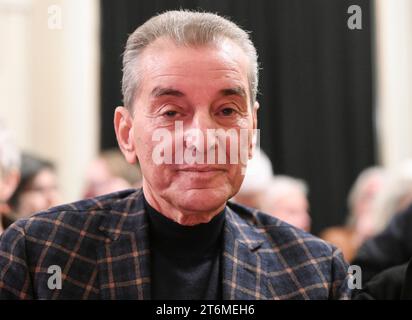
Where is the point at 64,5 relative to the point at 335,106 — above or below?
above

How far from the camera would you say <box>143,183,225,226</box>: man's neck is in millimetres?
1373

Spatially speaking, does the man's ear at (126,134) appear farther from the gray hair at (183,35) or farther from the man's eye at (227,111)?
the man's eye at (227,111)

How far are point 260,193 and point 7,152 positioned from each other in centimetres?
75

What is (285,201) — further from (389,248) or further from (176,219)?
(176,219)

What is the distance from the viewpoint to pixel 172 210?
1.40 meters

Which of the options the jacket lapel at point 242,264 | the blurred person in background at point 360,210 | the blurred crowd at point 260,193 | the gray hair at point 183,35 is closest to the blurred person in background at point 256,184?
the blurred crowd at point 260,193

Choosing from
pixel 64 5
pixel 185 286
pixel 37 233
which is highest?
pixel 64 5

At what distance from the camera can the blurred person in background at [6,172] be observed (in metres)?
1.75

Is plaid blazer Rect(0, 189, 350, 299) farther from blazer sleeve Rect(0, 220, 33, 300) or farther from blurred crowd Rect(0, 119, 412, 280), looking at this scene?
blurred crowd Rect(0, 119, 412, 280)

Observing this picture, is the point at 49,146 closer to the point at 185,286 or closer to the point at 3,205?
the point at 3,205

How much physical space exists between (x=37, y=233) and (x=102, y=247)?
131mm

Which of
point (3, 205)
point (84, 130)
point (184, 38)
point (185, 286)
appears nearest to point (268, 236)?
point (185, 286)

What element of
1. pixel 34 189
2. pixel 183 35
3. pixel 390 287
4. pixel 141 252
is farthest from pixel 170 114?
pixel 34 189

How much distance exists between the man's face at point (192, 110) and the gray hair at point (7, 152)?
63 centimetres
